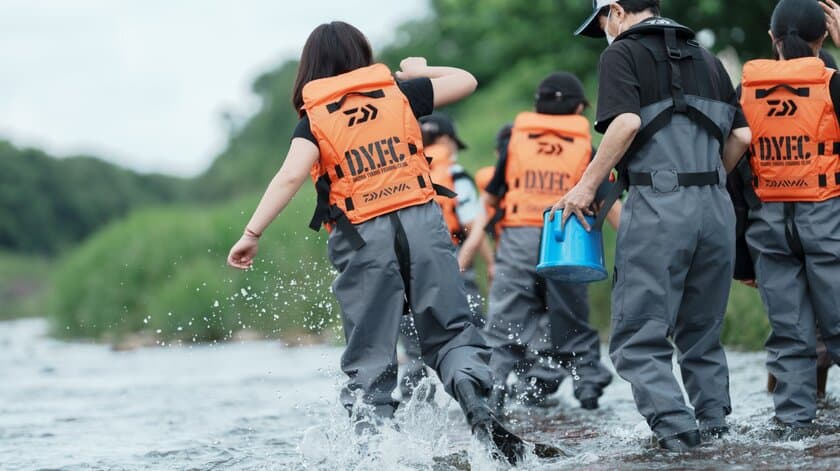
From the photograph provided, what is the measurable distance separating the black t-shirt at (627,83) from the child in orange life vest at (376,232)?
87 centimetres

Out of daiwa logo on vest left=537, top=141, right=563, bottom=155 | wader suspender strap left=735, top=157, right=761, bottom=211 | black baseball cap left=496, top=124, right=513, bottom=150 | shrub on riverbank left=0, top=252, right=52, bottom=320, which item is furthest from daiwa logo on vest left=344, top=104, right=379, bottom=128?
shrub on riverbank left=0, top=252, right=52, bottom=320

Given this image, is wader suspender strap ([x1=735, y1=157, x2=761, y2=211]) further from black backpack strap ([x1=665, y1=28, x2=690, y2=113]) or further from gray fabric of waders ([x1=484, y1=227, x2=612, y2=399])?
gray fabric of waders ([x1=484, y1=227, x2=612, y2=399])

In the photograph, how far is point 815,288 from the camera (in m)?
5.78

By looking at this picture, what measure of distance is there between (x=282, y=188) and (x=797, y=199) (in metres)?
2.49

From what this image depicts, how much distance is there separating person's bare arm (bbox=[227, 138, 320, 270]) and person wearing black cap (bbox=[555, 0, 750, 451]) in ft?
3.99

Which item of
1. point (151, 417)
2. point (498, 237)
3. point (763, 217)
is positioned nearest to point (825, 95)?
point (763, 217)

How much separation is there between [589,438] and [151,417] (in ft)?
12.5

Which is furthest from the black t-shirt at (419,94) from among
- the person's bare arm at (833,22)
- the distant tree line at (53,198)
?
the distant tree line at (53,198)

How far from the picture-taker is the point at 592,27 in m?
5.61

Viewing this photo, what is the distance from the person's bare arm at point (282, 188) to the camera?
5199 millimetres

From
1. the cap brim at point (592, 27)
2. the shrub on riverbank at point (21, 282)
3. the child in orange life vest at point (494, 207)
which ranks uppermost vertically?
the cap brim at point (592, 27)

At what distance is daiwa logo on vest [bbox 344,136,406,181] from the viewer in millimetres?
5273

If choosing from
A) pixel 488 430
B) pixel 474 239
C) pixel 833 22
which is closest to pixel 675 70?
pixel 833 22

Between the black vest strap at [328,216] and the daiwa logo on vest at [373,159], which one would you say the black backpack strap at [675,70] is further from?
the black vest strap at [328,216]
